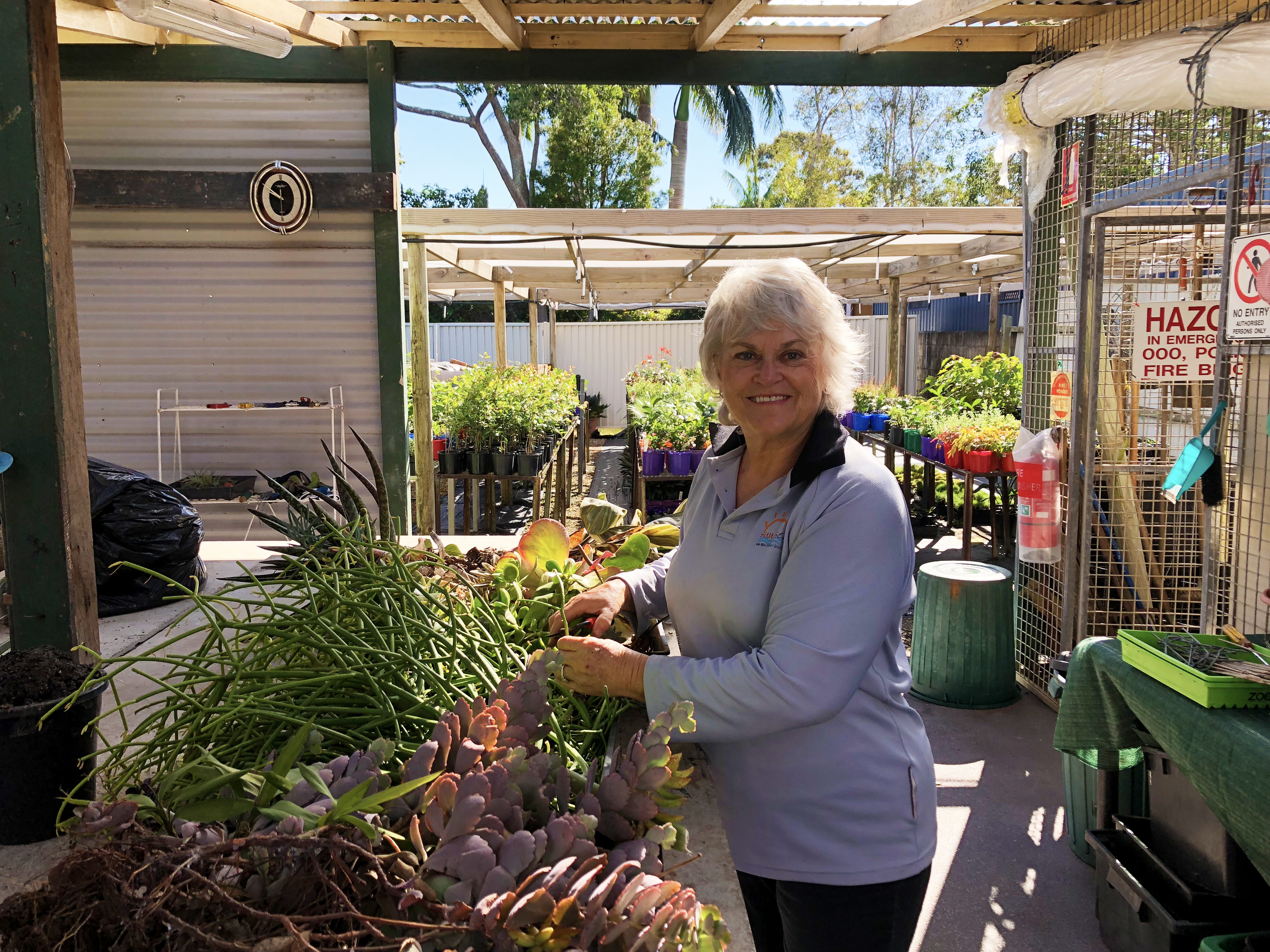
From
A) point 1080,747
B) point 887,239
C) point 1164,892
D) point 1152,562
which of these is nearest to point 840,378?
point 1080,747

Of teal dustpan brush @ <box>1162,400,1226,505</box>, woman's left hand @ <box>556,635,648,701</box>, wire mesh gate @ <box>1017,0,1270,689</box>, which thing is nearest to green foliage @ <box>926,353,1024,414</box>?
wire mesh gate @ <box>1017,0,1270,689</box>

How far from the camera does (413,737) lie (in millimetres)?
1229

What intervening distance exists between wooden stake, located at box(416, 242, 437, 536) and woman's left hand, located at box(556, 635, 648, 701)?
5.62 m

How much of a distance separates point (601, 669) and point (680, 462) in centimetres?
637

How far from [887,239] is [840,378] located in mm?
7145

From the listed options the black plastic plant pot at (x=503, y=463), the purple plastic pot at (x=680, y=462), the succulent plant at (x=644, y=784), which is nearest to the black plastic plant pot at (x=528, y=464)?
the black plastic plant pot at (x=503, y=463)

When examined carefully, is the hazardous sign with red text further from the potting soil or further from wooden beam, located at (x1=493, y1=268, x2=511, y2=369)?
wooden beam, located at (x1=493, y1=268, x2=511, y2=369)

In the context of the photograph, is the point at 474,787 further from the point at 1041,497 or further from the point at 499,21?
the point at 499,21

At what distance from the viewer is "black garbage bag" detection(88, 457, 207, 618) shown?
11.6 ft

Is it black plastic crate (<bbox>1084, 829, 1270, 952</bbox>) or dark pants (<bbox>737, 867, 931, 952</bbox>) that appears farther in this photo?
black plastic crate (<bbox>1084, 829, 1270, 952</bbox>)

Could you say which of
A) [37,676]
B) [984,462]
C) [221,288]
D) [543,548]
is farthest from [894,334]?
[37,676]

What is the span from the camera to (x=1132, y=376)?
13.2 ft

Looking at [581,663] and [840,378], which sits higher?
[840,378]

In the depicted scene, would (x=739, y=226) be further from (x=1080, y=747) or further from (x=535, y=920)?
(x=535, y=920)
